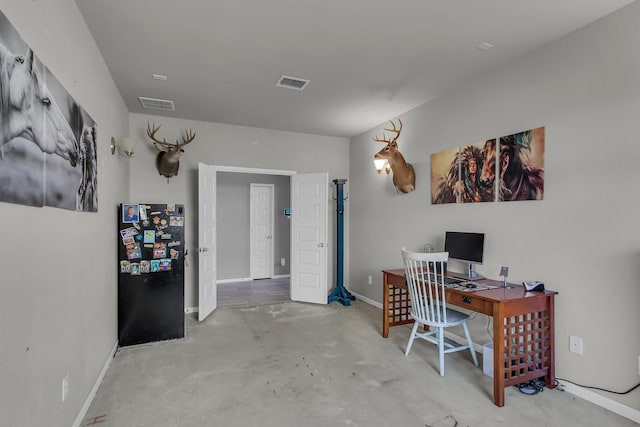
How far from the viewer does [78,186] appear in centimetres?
217

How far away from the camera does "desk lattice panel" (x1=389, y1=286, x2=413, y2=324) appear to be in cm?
408

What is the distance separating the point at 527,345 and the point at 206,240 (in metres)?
3.67

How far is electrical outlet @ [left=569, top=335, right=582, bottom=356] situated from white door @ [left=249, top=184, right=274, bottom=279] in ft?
18.5

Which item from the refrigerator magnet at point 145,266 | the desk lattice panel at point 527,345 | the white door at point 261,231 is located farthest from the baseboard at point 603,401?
the white door at point 261,231

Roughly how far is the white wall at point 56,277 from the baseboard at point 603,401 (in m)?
3.39

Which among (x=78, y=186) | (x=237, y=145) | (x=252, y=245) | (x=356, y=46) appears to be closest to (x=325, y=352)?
(x=78, y=186)

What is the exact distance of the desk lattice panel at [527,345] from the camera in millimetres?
2602

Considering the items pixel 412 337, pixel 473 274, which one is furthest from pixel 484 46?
pixel 412 337

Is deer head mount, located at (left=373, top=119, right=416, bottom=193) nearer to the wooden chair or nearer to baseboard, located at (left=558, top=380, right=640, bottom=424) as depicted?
the wooden chair

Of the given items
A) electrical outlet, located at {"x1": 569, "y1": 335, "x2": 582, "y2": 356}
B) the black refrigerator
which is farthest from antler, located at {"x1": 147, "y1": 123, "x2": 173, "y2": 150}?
electrical outlet, located at {"x1": 569, "y1": 335, "x2": 582, "y2": 356}

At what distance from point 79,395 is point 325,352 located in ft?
6.60

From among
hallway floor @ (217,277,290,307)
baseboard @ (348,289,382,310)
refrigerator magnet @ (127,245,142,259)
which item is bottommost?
hallway floor @ (217,277,290,307)

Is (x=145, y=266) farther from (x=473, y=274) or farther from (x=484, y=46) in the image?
(x=484, y=46)

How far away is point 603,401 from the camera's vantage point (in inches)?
94.9
